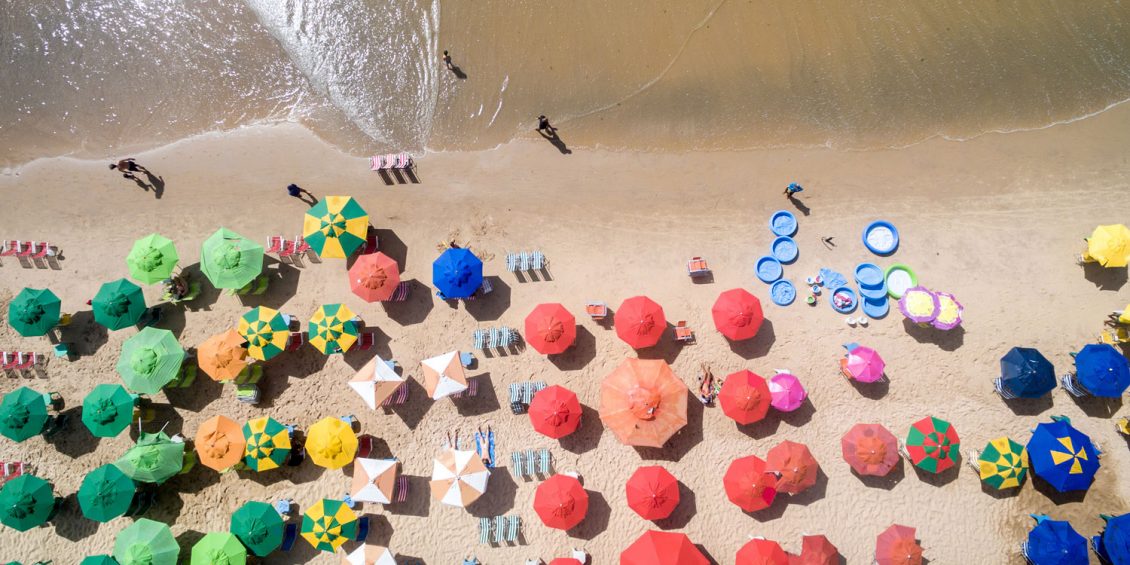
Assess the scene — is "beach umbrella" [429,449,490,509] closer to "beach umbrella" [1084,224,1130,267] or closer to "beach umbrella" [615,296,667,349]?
"beach umbrella" [615,296,667,349]

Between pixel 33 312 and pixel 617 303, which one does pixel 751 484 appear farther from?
pixel 33 312

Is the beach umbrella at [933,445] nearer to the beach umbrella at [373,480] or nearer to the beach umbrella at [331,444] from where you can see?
the beach umbrella at [373,480]

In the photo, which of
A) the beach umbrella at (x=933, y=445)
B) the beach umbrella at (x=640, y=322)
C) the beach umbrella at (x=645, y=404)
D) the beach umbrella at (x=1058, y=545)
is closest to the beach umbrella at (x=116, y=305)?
the beach umbrella at (x=645, y=404)

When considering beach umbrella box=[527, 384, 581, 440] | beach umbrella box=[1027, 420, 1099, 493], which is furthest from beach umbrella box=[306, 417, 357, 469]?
beach umbrella box=[1027, 420, 1099, 493]

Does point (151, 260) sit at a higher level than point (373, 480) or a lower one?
higher

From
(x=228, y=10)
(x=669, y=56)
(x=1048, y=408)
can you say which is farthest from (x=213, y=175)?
(x=1048, y=408)

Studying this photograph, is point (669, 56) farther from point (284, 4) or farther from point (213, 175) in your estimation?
point (213, 175)

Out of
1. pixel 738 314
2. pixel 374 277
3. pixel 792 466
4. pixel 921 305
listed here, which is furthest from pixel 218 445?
pixel 921 305
